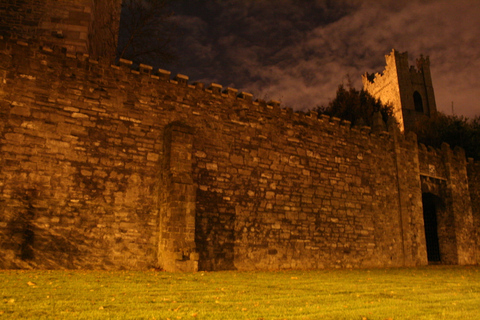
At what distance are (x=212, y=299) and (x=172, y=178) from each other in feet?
18.1

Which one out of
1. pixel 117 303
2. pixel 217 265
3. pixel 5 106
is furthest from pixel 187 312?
pixel 5 106

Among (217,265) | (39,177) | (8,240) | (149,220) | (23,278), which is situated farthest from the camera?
(217,265)

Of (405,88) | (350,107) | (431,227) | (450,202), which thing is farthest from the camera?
(405,88)

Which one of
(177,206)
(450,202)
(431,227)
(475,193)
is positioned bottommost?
(431,227)

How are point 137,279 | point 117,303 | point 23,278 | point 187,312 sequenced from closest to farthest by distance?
point 187,312, point 117,303, point 23,278, point 137,279

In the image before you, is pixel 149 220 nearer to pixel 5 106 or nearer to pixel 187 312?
pixel 5 106

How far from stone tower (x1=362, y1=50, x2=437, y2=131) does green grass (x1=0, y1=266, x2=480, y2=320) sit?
5135 centimetres

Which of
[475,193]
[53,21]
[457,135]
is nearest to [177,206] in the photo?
[53,21]

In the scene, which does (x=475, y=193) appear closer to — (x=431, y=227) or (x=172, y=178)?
(x=431, y=227)

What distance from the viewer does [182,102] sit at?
42.1 ft

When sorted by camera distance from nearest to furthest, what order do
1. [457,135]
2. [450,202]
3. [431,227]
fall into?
[450,202], [431,227], [457,135]

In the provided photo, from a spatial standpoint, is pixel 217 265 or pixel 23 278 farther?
pixel 217 265

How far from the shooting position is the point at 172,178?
36.4 ft

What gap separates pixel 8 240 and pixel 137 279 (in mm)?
3660
